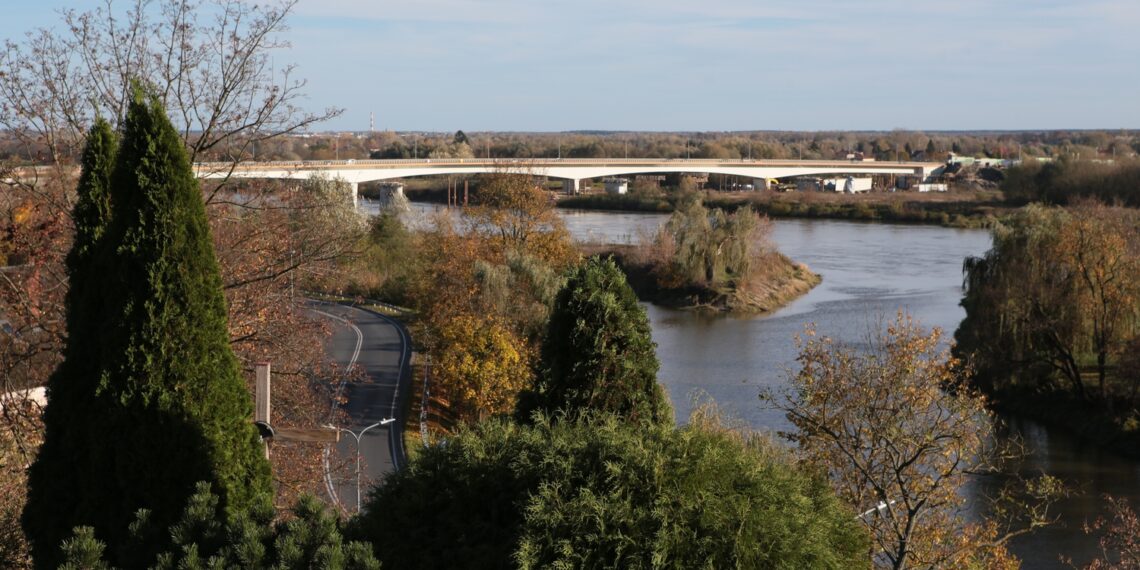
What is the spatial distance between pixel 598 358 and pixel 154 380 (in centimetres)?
309

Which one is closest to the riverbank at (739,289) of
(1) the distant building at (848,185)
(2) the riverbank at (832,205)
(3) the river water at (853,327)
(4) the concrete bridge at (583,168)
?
(3) the river water at (853,327)

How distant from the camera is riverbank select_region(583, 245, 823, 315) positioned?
39.0 meters

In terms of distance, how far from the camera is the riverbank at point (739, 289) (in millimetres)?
39031

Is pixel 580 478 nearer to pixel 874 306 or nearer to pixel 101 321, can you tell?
pixel 101 321

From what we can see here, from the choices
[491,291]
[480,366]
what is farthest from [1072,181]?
[480,366]

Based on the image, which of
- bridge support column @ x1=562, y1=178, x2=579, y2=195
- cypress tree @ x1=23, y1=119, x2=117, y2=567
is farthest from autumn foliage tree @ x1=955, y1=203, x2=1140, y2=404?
bridge support column @ x1=562, y1=178, x2=579, y2=195

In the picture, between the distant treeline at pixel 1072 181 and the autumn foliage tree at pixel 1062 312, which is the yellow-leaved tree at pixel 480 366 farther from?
the distant treeline at pixel 1072 181

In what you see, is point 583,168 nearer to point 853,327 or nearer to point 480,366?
point 853,327

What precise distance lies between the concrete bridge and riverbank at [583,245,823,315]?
524 cm

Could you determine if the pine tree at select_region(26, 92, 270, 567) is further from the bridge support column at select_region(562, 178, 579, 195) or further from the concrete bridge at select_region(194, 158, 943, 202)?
the bridge support column at select_region(562, 178, 579, 195)

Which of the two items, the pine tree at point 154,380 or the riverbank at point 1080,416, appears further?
the riverbank at point 1080,416

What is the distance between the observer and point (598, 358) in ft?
26.3

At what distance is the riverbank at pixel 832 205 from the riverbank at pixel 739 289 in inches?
988

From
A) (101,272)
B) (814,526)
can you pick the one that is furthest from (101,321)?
(814,526)
